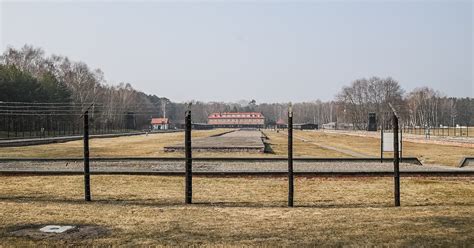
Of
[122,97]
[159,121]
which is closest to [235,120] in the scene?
[159,121]

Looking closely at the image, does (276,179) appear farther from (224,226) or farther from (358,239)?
(358,239)

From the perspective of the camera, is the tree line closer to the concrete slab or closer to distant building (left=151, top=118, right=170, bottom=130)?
distant building (left=151, top=118, right=170, bottom=130)

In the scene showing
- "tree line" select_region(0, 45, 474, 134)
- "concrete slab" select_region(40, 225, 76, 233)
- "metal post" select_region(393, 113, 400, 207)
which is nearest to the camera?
"concrete slab" select_region(40, 225, 76, 233)

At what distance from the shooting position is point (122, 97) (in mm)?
96875

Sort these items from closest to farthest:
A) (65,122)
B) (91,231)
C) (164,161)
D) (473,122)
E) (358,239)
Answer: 1. (358,239)
2. (91,231)
3. (164,161)
4. (65,122)
5. (473,122)

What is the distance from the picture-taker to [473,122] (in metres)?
123

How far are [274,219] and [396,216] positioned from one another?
6.82 feet

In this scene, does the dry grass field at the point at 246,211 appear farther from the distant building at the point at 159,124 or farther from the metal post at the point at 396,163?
the distant building at the point at 159,124

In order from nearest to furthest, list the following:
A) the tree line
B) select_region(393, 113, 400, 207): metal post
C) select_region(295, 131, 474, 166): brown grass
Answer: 1. select_region(393, 113, 400, 207): metal post
2. select_region(295, 131, 474, 166): brown grass
3. the tree line

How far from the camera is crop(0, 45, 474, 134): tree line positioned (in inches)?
2115

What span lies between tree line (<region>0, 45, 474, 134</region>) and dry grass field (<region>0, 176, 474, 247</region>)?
2605cm

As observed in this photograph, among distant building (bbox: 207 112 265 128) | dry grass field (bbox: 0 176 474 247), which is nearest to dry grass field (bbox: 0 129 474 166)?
dry grass field (bbox: 0 176 474 247)

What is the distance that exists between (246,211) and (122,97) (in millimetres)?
91207

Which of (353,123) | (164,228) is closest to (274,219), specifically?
(164,228)
